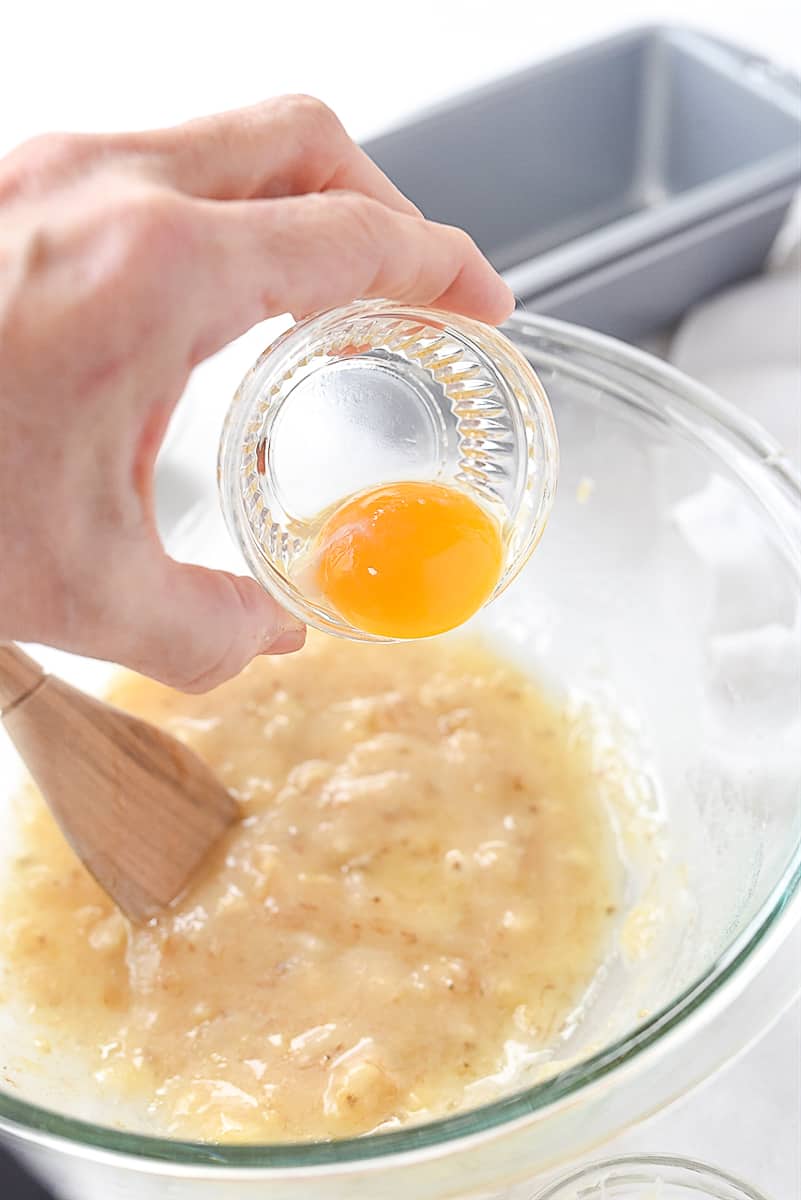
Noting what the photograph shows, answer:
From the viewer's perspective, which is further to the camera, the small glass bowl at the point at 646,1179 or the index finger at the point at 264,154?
the small glass bowl at the point at 646,1179

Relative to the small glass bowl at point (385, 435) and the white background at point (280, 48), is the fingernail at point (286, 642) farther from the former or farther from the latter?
the white background at point (280, 48)

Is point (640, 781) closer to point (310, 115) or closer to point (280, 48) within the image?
point (310, 115)

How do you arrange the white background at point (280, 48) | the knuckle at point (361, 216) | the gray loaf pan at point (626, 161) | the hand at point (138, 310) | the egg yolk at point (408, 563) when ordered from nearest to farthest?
the hand at point (138, 310), the knuckle at point (361, 216), the egg yolk at point (408, 563), the gray loaf pan at point (626, 161), the white background at point (280, 48)

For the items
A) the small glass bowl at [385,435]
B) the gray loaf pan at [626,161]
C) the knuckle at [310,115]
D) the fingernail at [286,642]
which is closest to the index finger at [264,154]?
the knuckle at [310,115]

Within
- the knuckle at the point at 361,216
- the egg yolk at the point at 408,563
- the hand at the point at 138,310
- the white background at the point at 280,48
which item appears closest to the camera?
the hand at the point at 138,310

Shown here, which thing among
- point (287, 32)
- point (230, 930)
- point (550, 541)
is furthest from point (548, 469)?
point (287, 32)

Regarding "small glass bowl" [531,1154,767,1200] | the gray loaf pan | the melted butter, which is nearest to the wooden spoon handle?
the melted butter
